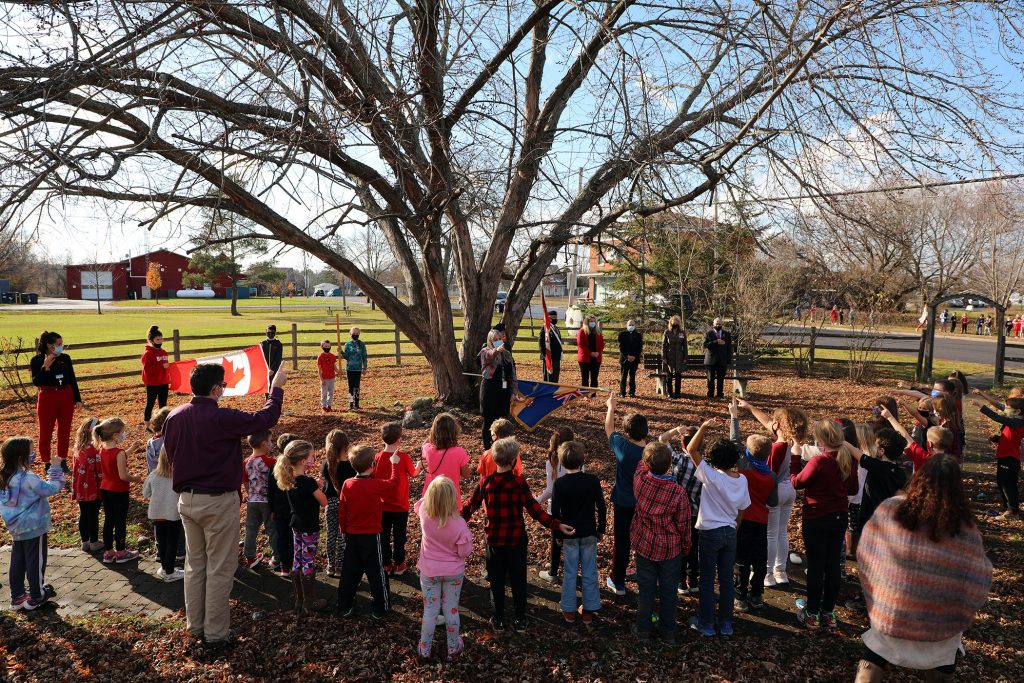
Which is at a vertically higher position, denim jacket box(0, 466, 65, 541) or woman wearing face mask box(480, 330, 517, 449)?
woman wearing face mask box(480, 330, 517, 449)

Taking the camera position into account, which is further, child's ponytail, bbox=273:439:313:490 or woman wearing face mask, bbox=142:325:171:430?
woman wearing face mask, bbox=142:325:171:430

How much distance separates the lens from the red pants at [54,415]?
831 cm

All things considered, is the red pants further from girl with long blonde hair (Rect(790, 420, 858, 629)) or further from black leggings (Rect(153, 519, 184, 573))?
girl with long blonde hair (Rect(790, 420, 858, 629))

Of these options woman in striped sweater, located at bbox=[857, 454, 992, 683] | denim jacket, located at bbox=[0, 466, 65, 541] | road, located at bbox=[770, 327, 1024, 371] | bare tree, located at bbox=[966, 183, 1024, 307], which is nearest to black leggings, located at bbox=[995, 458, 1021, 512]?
woman in striped sweater, located at bbox=[857, 454, 992, 683]

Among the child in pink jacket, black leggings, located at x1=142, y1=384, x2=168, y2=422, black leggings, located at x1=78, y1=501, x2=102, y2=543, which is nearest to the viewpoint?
the child in pink jacket

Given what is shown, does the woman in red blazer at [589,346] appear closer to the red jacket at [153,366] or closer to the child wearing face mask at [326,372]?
the child wearing face mask at [326,372]

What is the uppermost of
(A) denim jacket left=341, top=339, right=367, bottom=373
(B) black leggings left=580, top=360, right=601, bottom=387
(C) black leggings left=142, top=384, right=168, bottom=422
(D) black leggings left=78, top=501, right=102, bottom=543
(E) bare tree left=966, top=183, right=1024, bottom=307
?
(E) bare tree left=966, top=183, right=1024, bottom=307

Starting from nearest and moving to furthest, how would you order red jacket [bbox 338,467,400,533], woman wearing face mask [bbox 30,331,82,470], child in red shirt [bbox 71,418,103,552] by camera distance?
red jacket [bbox 338,467,400,533]
child in red shirt [bbox 71,418,103,552]
woman wearing face mask [bbox 30,331,82,470]

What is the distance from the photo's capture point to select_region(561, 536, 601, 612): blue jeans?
4492 mm

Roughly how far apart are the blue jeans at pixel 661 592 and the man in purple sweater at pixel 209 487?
2.85 m

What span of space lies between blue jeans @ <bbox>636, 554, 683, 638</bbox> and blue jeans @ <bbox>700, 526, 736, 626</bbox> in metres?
0.24

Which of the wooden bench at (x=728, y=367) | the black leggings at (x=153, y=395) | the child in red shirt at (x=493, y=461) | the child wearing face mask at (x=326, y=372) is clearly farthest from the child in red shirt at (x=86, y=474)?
the wooden bench at (x=728, y=367)

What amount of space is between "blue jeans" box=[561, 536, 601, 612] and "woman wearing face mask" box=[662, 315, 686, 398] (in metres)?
8.98

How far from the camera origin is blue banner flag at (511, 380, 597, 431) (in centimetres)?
891
